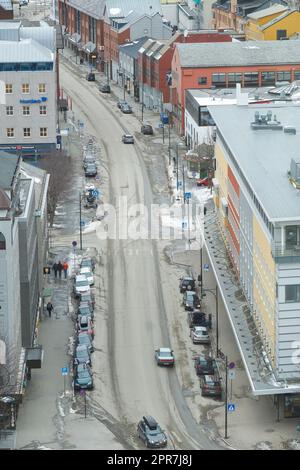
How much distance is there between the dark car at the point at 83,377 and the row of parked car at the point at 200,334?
4.58 meters

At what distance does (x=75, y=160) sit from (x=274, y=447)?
49.6 metres

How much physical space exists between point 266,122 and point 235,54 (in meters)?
36.6

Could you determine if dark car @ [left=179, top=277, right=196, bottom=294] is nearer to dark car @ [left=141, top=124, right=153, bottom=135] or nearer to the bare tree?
the bare tree

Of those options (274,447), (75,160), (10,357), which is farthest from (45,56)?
(274,447)

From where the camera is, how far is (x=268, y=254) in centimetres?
5256

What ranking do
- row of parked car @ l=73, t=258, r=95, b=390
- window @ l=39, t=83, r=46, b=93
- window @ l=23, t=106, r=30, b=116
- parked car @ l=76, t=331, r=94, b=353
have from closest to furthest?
row of parked car @ l=73, t=258, r=95, b=390 < parked car @ l=76, t=331, r=94, b=353 < window @ l=39, t=83, r=46, b=93 < window @ l=23, t=106, r=30, b=116

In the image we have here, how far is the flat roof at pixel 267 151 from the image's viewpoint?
5300 centimetres

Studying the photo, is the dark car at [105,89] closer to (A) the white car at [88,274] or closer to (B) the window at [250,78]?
(B) the window at [250,78]

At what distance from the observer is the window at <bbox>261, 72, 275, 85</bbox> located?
104 meters

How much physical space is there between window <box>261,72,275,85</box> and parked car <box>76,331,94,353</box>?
A: 47.6 meters

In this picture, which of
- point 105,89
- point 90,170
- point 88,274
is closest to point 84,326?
point 88,274

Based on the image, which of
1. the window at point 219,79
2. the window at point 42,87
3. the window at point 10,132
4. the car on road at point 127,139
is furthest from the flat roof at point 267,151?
the window at point 219,79

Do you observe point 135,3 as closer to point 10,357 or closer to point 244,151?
point 244,151

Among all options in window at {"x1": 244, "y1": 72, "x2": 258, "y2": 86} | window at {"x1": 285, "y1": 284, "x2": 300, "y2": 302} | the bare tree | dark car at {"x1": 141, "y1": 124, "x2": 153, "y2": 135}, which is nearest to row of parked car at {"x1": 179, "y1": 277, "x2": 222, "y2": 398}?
window at {"x1": 285, "y1": 284, "x2": 300, "y2": 302}
